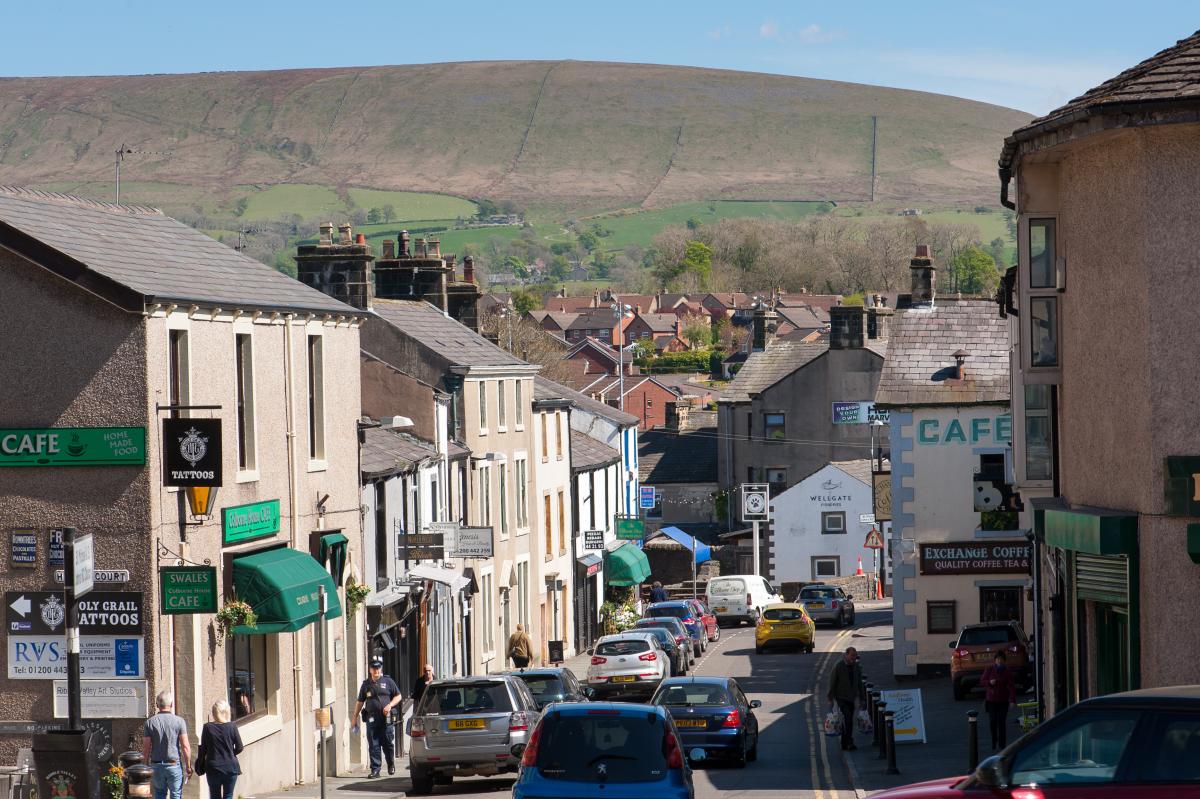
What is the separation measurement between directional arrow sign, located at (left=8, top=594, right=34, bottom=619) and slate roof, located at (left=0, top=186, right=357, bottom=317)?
12.3 feet

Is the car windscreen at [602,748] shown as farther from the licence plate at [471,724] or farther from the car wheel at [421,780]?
the car wheel at [421,780]

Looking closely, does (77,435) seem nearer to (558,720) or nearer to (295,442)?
(295,442)

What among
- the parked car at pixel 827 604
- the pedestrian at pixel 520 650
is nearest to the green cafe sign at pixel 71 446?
the pedestrian at pixel 520 650

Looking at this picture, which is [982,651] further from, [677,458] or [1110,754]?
[677,458]

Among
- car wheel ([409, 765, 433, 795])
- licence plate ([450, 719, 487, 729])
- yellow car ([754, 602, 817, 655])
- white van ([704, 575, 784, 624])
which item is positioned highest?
licence plate ([450, 719, 487, 729])

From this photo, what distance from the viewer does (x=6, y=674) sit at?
2017cm

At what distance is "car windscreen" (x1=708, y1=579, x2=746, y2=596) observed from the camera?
A: 216 ft

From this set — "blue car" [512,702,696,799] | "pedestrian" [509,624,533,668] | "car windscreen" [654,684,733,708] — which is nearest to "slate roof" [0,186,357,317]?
"blue car" [512,702,696,799]

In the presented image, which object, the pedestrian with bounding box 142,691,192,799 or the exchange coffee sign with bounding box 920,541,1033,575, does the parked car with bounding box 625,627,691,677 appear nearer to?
the exchange coffee sign with bounding box 920,541,1033,575

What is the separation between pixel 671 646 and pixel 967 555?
25.0ft

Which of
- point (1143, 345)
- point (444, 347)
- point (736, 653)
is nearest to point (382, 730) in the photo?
point (1143, 345)

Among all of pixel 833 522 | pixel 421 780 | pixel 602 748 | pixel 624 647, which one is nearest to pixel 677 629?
pixel 624 647

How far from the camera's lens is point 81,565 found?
16.4 metres

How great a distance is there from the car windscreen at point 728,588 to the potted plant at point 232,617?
44.9 meters
